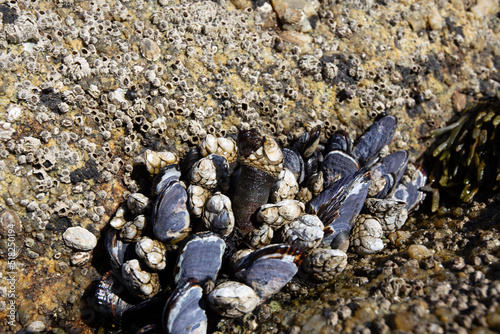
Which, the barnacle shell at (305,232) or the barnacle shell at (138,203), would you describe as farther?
the barnacle shell at (138,203)

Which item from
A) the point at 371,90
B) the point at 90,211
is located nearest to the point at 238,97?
the point at 371,90

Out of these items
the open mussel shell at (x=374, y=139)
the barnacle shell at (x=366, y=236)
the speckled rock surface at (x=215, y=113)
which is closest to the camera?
the speckled rock surface at (x=215, y=113)

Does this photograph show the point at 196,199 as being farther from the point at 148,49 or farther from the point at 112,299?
the point at 148,49

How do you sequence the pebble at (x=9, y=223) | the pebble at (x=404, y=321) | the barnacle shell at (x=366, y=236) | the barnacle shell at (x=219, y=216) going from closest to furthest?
the pebble at (x=404, y=321) → the barnacle shell at (x=219, y=216) → the pebble at (x=9, y=223) → the barnacle shell at (x=366, y=236)

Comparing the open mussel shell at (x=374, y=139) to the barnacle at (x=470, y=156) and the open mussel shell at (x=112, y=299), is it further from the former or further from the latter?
the open mussel shell at (x=112, y=299)

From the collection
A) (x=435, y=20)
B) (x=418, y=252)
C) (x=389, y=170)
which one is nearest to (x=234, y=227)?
(x=418, y=252)

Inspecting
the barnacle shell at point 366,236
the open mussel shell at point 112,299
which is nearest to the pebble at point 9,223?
the open mussel shell at point 112,299

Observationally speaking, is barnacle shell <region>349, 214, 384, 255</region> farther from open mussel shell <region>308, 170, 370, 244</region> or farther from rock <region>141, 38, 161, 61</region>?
rock <region>141, 38, 161, 61</region>
